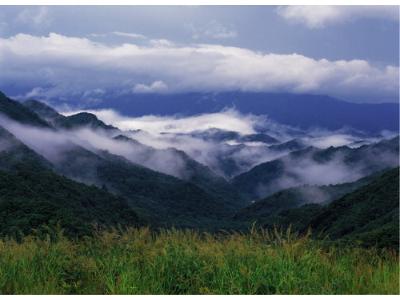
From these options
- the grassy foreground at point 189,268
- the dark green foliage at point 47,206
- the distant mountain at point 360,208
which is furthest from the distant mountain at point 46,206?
the distant mountain at point 360,208

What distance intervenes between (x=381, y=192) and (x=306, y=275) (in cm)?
14750

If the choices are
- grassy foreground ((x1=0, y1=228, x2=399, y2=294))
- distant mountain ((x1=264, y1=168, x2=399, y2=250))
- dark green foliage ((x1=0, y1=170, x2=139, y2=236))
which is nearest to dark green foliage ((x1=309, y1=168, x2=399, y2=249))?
distant mountain ((x1=264, y1=168, x2=399, y2=250))

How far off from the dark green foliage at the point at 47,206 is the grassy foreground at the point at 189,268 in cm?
1896

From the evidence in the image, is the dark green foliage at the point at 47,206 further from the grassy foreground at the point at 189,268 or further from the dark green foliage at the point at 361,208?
the dark green foliage at the point at 361,208

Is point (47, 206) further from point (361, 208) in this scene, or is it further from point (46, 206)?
point (361, 208)

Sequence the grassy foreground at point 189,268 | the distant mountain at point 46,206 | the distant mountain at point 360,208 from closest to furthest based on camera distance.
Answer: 1. the grassy foreground at point 189,268
2. the distant mountain at point 46,206
3. the distant mountain at point 360,208

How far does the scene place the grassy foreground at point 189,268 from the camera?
34.9ft

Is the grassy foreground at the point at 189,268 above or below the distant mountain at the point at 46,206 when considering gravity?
below

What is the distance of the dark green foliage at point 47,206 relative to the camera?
3301 inches

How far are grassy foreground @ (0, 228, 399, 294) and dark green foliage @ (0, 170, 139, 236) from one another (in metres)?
19.0

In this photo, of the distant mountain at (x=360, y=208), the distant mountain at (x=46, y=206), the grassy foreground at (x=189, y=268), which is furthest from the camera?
the distant mountain at (x=360, y=208)

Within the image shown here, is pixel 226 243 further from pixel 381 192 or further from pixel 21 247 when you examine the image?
pixel 381 192

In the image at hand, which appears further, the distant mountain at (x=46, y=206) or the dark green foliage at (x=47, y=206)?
the distant mountain at (x=46, y=206)

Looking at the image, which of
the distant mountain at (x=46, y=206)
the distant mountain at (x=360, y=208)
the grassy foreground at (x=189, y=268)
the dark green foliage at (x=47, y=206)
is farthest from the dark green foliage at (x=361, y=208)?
the grassy foreground at (x=189, y=268)
